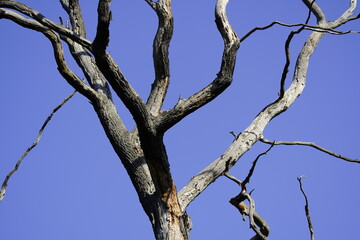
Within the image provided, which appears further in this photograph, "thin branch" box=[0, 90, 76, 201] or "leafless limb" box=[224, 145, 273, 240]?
"leafless limb" box=[224, 145, 273, 240]

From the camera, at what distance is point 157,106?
167 inches

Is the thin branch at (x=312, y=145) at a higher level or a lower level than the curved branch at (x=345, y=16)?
lower

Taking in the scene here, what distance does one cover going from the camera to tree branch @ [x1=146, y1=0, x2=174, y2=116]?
432 cm

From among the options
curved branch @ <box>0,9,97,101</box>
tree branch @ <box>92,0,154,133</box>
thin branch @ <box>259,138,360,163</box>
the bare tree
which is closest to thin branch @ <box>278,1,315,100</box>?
the bare tree

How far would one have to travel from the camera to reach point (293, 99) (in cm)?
474

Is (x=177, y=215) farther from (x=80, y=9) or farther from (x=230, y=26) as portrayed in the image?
(x=80, y=9)

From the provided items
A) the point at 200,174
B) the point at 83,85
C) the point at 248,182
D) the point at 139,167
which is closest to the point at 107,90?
the point at 83,85

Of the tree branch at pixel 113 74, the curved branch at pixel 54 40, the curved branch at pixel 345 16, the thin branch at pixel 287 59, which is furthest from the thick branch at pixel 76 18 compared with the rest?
the curved branch at pixel 345 16

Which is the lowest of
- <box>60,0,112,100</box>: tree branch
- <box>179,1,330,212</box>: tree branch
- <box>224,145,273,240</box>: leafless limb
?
<box>224,145,273,240</box>: leafless limb

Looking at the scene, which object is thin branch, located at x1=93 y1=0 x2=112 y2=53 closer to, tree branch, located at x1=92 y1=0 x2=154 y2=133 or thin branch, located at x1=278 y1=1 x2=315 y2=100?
tree branch, located at x1=92 y1=0 x2=154 y2=133

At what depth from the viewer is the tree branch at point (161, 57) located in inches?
170

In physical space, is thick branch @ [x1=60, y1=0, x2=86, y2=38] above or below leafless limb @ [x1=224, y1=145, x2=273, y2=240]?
above

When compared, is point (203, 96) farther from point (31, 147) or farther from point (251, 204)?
point (31, 147)

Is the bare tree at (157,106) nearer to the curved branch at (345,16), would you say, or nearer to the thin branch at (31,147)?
the thin branch at (31,147)
